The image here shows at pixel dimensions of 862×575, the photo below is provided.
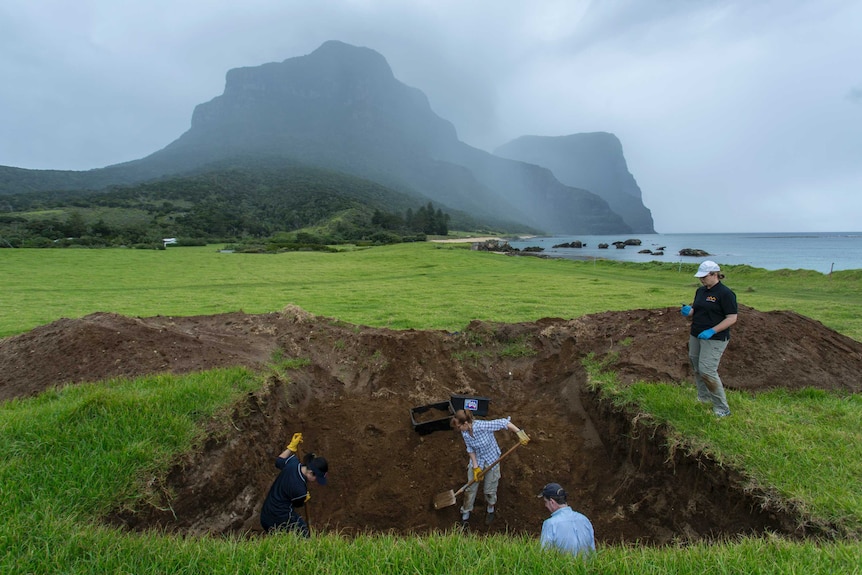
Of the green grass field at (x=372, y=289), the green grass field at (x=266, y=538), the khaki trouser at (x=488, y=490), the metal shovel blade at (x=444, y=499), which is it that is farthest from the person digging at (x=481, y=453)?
the green grass field at (x=372, y=289)

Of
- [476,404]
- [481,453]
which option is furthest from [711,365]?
[476,404]

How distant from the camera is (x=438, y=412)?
9008 millimetres

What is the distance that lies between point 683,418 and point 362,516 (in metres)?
5.46

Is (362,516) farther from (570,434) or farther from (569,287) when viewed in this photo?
(569,287)

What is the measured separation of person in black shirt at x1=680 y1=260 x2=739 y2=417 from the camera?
5977mm

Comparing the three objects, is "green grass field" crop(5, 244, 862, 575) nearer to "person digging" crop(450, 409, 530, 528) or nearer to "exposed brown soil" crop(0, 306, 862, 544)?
"exposed brown soil" crop(0, 306, 862, 544)

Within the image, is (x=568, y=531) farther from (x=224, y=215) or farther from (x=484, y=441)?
(x=224, y=215)

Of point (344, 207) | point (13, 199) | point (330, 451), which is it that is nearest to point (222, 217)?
point (344, 207)

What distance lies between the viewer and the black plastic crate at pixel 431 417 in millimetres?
8242

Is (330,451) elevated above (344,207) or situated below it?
below

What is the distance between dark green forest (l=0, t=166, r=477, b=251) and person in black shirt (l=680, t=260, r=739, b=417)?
206 ft

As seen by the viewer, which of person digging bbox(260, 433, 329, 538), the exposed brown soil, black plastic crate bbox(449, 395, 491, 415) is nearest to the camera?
person digging bbox(260, 433, 329, 538)

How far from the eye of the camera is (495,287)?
26219mm

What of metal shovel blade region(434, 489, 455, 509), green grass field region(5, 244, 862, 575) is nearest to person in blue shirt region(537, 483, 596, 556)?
green grass field region(5, 244, 862, 575)
